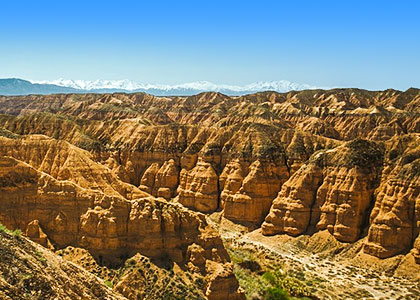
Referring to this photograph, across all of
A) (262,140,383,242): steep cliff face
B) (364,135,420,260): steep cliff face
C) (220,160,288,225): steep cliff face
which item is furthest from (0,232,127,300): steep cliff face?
(220,160,288,225): steep cliff face

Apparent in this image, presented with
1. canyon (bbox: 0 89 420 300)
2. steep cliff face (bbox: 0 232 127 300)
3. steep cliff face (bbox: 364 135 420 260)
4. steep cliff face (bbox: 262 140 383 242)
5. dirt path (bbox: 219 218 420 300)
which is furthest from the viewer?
steep cliff face (bbox: 262 140 383 242)

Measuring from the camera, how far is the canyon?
113 feet

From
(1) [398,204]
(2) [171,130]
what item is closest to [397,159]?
(1) [398,204]

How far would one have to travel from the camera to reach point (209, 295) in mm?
32125

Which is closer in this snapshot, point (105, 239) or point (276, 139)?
point (105, 239)

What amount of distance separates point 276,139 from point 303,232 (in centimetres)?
2077

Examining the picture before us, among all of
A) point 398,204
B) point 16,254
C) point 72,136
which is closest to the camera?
point 16,254

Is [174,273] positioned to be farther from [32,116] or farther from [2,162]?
[32,116]

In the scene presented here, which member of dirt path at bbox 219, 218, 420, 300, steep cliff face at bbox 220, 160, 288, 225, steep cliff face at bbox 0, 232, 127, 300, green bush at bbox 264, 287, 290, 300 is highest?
steep cliff face at bbox 0, 232, 127, 300

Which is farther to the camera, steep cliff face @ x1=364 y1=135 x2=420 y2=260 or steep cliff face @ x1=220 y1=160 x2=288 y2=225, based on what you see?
steep cliff face @ x1=220 y1=160 x2=288 y2=225

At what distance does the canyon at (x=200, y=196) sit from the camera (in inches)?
1362

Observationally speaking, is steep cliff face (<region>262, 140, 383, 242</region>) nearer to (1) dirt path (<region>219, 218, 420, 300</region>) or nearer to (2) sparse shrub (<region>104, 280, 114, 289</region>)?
(1) dirt path (<region>219, 218, 420, 300</region>)

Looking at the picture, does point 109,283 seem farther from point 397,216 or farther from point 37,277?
point 397,216

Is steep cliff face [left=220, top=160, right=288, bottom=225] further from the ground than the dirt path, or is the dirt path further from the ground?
steep cliff face [left=220, top=160, right=288, bottom=225]
